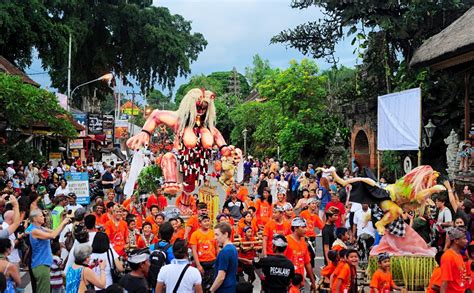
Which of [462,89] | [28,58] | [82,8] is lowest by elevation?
[462,89]

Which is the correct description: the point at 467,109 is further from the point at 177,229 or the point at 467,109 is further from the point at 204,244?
the point at 204,244

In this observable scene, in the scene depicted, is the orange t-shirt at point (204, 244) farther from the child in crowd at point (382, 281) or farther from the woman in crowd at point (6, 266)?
the woman in crowd at point (6, 266)

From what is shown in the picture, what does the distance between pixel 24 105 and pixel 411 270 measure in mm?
14476

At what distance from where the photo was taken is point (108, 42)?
36562 mm

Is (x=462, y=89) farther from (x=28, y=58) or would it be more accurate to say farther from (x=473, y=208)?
(x=28, y=58)

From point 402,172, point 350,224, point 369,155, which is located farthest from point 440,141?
point 350,224

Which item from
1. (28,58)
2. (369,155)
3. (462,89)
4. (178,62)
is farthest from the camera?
(178,62)

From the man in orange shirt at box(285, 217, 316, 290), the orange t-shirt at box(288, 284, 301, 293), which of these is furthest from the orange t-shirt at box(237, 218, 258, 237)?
the orange t-shirt at box(288, 284, 301, 293)

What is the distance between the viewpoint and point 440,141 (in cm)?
2273

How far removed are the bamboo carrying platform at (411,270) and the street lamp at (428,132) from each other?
12.7m

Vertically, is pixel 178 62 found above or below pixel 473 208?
above

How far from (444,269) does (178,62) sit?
103 feet

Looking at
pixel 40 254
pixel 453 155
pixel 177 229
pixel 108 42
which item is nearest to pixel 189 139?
pixel 177 229

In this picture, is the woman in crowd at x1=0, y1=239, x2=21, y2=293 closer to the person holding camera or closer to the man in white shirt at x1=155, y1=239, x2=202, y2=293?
the person holding camera
